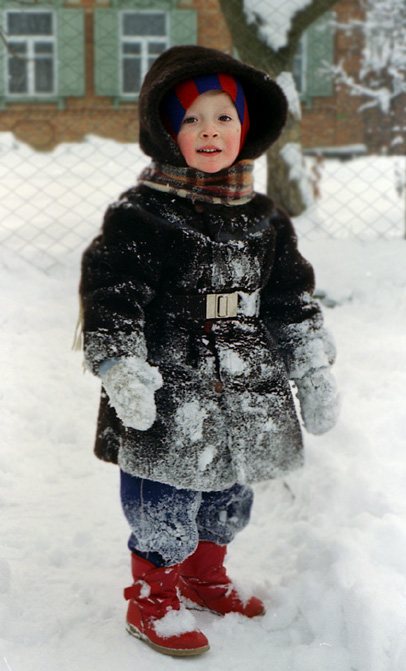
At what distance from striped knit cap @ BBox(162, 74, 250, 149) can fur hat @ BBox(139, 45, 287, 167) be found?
0.04ft

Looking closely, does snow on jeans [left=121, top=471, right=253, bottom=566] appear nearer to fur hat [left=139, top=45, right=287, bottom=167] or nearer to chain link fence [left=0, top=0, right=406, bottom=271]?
fur hat [left=139, top=45, right=287, bottom=167]

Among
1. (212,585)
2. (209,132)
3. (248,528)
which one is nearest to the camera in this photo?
(209,132)

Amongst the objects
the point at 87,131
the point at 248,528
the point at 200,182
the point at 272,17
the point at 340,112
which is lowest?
the point at 248,528

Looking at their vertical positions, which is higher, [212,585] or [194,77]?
[194,77]

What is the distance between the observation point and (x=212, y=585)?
2.04m

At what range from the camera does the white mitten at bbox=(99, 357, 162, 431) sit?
5.28ft

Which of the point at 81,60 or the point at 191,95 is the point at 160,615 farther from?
the point at 81,60

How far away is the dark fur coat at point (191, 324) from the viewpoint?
166cm

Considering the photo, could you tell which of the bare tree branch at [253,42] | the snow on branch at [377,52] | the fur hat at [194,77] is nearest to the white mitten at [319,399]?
the fur hat at [194,77]

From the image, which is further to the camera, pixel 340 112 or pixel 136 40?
pixel 340 112

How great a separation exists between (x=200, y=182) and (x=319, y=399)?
0.66m

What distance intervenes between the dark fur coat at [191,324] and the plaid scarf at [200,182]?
2 cm

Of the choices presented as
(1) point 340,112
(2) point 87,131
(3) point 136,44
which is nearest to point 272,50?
(3) point 136,44

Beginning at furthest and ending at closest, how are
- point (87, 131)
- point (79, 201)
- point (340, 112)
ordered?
1. point (340, 112)
2. point (87, 131)
3. point (79, 201)
